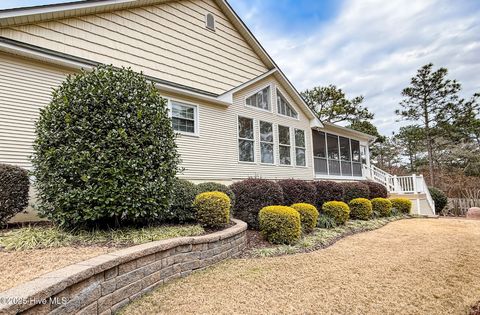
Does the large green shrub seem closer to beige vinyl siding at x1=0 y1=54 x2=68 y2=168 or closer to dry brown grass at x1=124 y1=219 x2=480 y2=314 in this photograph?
dry brown grass at x1=124 y1=219 x2=480 y2=314

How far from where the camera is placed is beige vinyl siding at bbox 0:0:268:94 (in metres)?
7.37

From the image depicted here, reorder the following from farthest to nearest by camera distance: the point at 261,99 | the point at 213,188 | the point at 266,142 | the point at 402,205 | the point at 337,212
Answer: the point at 402,205
the point at 261,99
the point at 266,142
the point at 337,212
the point at 213,188

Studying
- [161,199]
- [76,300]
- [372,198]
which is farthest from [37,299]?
[372,198]

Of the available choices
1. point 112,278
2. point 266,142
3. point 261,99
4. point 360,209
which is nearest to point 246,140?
point 266,142

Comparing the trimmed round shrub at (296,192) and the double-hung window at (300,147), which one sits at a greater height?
the double-hung window at (300,147)

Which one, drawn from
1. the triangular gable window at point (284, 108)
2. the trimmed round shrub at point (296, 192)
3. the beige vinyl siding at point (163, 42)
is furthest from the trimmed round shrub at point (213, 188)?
the triangular gable window at point (284, 108)

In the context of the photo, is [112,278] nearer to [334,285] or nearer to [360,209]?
[334,285]

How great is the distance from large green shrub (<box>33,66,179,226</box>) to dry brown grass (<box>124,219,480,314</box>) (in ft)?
4.80

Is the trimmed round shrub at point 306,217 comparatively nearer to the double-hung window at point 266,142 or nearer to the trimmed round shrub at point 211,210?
the trimmed round shrub at point 211,210

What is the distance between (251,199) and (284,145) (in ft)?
17.9

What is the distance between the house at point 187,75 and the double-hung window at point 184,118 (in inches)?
1.3

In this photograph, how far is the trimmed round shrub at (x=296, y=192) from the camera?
813 cm

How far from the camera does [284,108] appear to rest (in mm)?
12383

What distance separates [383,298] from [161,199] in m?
3.48
